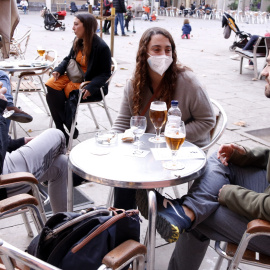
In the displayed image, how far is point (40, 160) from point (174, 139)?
105 centimetres

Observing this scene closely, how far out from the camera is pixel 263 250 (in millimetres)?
1878

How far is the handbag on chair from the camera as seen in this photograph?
4797 mm

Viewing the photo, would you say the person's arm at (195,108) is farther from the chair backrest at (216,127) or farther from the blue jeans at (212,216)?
the blue jeans at (212,216)

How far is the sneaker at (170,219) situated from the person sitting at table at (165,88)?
885mm

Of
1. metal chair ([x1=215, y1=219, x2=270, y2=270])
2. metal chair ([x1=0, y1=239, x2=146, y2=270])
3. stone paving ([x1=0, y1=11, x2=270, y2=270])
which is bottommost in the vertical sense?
stone paving ([x1=0, y1=11, x2=270, y2=270])

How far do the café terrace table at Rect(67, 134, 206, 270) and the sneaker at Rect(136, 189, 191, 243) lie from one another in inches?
2.4

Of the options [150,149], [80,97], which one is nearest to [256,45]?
[80,97]

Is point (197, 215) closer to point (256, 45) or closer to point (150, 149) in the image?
point (150, 149)

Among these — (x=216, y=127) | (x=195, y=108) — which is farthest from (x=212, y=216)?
(x=216, y=127)

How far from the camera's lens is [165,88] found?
283 cm

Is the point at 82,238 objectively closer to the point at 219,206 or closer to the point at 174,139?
the point at 174,139

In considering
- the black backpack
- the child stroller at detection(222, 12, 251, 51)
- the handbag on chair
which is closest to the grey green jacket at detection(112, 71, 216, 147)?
the black backpack

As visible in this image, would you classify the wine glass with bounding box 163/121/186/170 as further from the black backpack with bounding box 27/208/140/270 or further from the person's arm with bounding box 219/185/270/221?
the black backpack with bounding box 27/208/140/270

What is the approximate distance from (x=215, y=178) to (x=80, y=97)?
2.64 m
